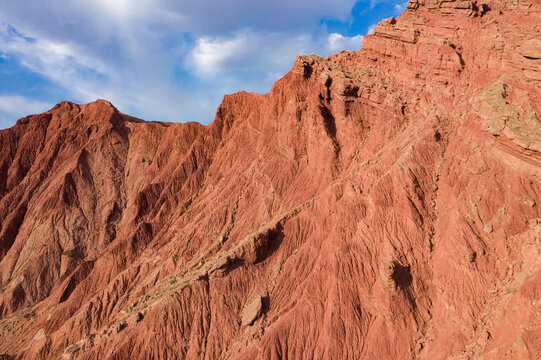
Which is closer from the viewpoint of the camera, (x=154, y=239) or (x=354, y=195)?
(x=354, y=195)

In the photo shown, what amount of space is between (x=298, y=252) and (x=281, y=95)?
2032 cm

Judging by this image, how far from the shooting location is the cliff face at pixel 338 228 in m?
21.5

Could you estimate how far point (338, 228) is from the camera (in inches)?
1072

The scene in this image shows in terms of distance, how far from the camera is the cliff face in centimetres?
2153

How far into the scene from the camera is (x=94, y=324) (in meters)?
30.6

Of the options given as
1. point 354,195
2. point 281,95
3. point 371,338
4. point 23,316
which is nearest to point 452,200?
point 354,195

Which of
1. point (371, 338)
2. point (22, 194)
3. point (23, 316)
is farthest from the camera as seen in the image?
point (22, 194)

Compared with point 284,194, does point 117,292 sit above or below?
below

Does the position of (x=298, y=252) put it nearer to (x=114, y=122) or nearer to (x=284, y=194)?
(x=284, y=194)

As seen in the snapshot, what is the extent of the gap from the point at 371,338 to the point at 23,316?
1462 inches

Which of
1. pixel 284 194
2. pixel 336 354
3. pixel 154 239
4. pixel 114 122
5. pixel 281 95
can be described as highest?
pixel 114 122

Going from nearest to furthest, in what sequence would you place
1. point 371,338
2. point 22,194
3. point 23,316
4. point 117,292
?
point 371,338 < point 117,292 < point 23,316 < point 22,194

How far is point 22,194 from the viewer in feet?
172

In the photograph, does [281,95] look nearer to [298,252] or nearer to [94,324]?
[298,252]
